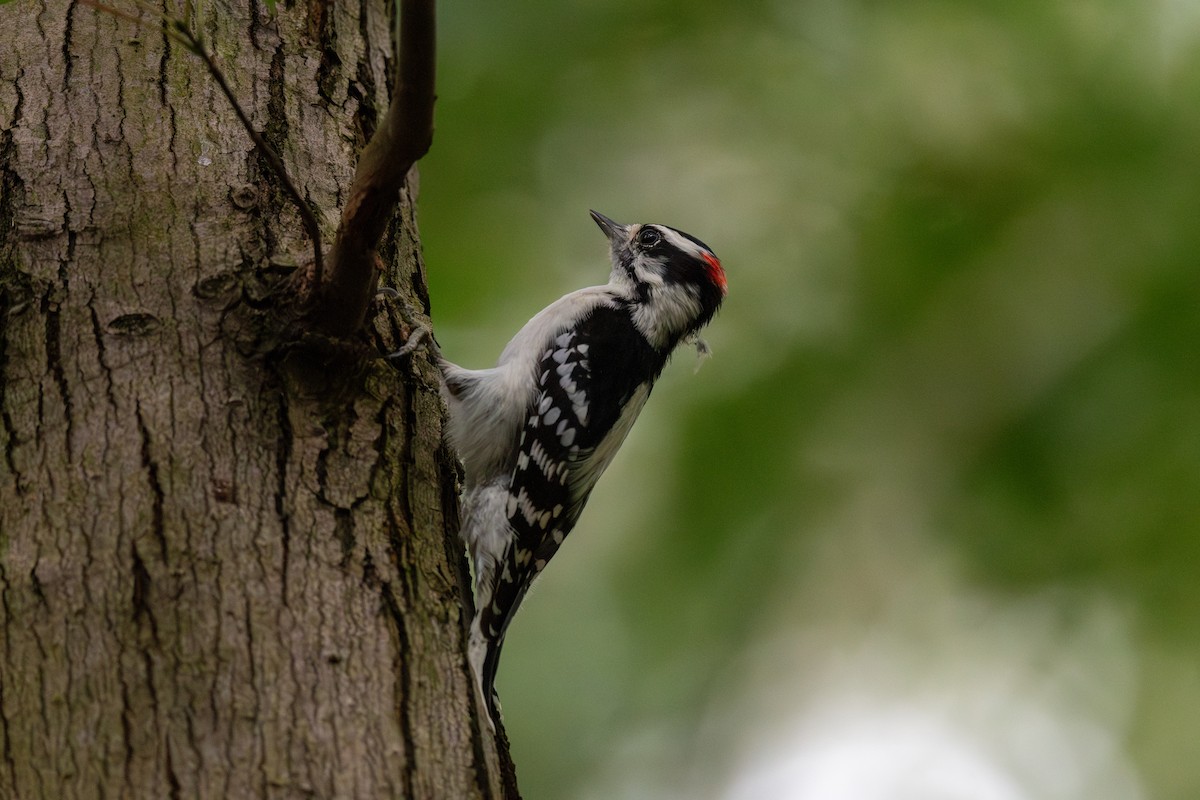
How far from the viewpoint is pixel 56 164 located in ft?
8.47

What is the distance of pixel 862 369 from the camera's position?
399cm

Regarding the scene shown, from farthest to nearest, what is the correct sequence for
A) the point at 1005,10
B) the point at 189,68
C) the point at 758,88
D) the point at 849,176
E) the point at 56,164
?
the point at 758,88
the point at 849,176
the point at 1005,10
the point at 189,68
the point at 56,164

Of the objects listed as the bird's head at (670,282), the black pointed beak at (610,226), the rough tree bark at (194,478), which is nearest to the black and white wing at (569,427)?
the bird's head at (670,282)

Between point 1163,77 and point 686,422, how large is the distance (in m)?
2.01

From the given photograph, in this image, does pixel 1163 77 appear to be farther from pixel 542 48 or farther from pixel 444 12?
pixel 444 12

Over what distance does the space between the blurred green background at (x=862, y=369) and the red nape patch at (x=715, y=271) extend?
0.13 m

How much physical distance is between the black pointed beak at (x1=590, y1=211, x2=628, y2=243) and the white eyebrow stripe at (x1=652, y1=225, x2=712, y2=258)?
167 mm

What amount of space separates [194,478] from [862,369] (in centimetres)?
261

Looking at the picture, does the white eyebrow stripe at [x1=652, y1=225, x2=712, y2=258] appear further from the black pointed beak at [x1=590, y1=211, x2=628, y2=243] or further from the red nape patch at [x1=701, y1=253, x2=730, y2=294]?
the black pointed beak at [x1=590, y1=211, x2=628, y2=243]

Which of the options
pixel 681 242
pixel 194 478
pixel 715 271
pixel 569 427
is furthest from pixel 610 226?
pixel 194 478

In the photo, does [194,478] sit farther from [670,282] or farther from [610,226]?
[610,226]

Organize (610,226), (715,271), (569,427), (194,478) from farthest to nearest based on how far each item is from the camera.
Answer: (610,226)
(715,271)
(569,427)
(194,478)

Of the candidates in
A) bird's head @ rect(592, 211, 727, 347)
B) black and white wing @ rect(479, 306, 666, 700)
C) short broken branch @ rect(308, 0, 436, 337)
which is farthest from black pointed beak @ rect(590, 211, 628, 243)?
A: short broken branch @ rect(308, 0, 436, 337)

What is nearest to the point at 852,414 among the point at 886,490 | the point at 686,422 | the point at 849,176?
the point at 886,490
